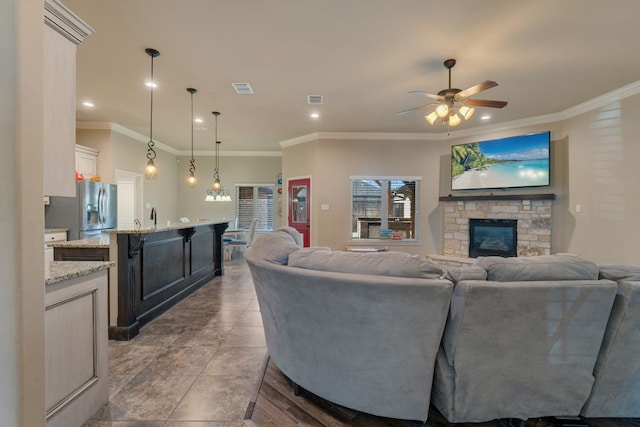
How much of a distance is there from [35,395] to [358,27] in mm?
3118

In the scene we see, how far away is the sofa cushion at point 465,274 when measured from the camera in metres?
1.41

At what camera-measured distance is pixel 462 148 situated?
5.72 meters

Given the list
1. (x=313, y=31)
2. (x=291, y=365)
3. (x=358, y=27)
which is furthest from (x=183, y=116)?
(x=291, y=365)

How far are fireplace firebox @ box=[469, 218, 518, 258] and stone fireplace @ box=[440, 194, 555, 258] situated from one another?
0.22ft

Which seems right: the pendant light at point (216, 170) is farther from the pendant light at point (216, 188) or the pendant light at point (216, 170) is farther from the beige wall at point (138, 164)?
the beige wall at point (138, 164)

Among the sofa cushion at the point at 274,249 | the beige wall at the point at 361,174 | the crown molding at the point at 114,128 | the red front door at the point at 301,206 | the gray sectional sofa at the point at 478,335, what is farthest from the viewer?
the red front door at the point at 301,206

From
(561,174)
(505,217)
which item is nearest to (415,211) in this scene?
(505,217)

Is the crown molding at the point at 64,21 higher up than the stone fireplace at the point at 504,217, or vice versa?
the crown molding at the point at 64,21

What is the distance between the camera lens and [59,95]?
130cm

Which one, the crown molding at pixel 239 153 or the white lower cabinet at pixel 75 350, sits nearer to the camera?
the white lower cabinet at pixel 75 350

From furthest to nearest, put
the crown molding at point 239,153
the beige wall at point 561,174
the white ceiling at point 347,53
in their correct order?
the crown molding at point 239,153, the beige wall at point 561,174, the white ceiling at point 347,53

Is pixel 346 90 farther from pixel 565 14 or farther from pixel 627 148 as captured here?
pixel 627 148

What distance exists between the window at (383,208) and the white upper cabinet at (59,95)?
5130 mm

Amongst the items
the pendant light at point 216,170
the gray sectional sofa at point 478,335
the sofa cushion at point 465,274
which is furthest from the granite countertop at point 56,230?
the sofa cushion at point 465,274
